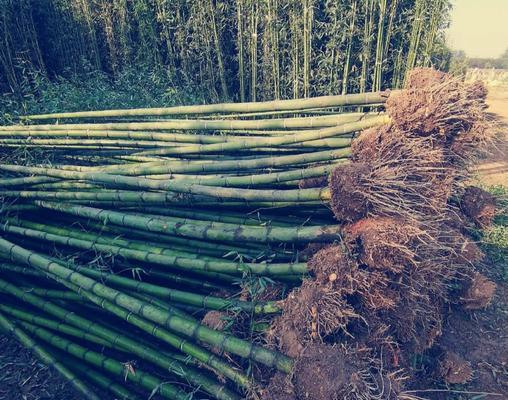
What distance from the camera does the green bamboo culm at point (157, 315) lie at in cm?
210

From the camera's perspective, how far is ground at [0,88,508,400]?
9.00ft

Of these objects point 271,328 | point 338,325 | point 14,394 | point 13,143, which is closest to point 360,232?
point 338,325

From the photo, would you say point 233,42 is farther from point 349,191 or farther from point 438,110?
point 349,191

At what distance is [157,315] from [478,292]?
2.61m

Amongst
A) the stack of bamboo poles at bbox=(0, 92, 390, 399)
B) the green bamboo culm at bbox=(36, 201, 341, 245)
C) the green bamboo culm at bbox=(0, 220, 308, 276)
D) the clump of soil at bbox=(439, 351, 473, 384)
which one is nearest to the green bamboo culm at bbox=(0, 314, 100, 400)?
the stack of bamboo poles at bbox=(0, 92, 390, 399)

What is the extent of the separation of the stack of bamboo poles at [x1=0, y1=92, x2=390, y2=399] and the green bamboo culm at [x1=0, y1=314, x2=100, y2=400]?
0.01 metres

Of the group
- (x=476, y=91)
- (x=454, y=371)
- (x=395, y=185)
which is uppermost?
(x=476, y=91)

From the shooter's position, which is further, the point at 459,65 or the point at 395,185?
the point at 459,65

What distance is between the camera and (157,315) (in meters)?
2.48

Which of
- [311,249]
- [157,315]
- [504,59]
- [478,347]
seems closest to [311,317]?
[311,249]

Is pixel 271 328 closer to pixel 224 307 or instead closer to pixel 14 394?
pixel 224 307

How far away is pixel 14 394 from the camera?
2707 millimetres

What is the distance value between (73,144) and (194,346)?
2.38 meters

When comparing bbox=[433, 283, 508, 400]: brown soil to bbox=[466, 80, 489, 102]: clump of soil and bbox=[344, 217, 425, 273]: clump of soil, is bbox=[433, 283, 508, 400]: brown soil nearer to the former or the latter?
bbox=[344, 217, 425, 273]: clump of soil
